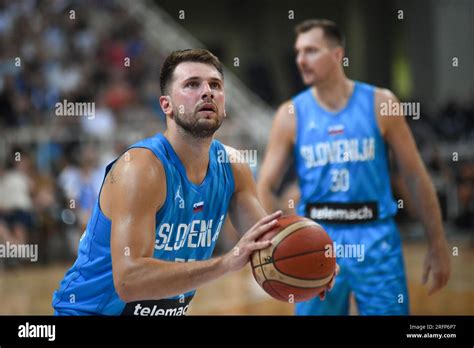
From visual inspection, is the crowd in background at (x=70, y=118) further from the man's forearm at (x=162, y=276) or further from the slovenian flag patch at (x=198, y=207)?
the man's forearm at (x=162, y=276)

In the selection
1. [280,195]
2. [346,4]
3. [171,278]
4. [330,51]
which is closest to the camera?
[171,278]

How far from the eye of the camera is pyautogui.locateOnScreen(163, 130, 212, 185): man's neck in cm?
324

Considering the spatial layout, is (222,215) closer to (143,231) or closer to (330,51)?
(143,231)

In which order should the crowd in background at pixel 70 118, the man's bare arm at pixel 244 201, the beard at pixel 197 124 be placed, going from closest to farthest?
the beard at pixel 197 124, the man's bare arm at pixel 244 201, the crowd in background at pixel 70 118

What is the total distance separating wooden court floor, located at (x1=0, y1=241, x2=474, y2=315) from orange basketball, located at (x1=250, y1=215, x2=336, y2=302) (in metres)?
3.29

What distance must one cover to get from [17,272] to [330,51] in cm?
591

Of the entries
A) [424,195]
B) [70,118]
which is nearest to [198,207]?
[424,195]

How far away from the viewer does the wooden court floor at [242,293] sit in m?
6.54

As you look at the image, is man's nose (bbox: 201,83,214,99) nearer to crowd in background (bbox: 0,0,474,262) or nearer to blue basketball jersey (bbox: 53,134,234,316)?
blue basketball jersey (bbox: 53,134,234,316)

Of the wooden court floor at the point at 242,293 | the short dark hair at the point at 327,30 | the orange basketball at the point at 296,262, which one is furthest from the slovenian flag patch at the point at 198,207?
the wooden court floor at the point at 242,293

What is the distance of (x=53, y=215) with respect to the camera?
872cm

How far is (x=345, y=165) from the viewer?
169 inches

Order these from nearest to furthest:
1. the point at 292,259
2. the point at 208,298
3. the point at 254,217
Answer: the point at 292,259 → the point at 254,217 → the point at 208,298
